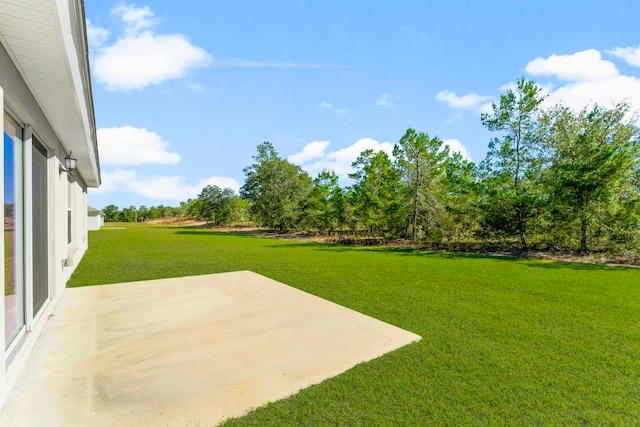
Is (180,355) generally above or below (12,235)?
below

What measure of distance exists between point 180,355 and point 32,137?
316 centimetres

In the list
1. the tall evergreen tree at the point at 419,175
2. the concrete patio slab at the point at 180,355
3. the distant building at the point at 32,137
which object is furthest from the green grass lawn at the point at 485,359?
the tall evergreen tree at the point at 419,175

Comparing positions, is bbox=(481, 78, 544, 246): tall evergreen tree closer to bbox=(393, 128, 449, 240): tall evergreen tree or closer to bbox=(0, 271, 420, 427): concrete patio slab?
bbox=(393, 128, 449, 240): tall evergreen tree

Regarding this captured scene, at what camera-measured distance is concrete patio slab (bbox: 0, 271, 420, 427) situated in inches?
85.0

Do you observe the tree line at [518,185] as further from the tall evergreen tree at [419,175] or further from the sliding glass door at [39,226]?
the sliding glass door at [39,226]

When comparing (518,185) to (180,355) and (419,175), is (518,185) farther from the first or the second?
(180,355)

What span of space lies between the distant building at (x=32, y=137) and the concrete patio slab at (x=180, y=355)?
286 millimetres

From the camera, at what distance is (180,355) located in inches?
118

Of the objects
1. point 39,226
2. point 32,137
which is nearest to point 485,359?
point 39,226

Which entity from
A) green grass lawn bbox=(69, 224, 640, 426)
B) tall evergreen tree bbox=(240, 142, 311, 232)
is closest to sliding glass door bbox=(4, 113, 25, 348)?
green grass lawn bbox=(69, 224, 640, 426)

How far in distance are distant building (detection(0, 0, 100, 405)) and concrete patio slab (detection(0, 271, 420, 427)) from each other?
286 mm

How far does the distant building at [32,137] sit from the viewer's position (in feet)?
6.81

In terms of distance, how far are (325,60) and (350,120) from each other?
419 centimetres

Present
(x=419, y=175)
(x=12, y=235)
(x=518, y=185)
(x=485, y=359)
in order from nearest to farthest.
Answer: (x=12, y=235), (x=485, y=359), (x=518, y=185), (x=419, y=175)
